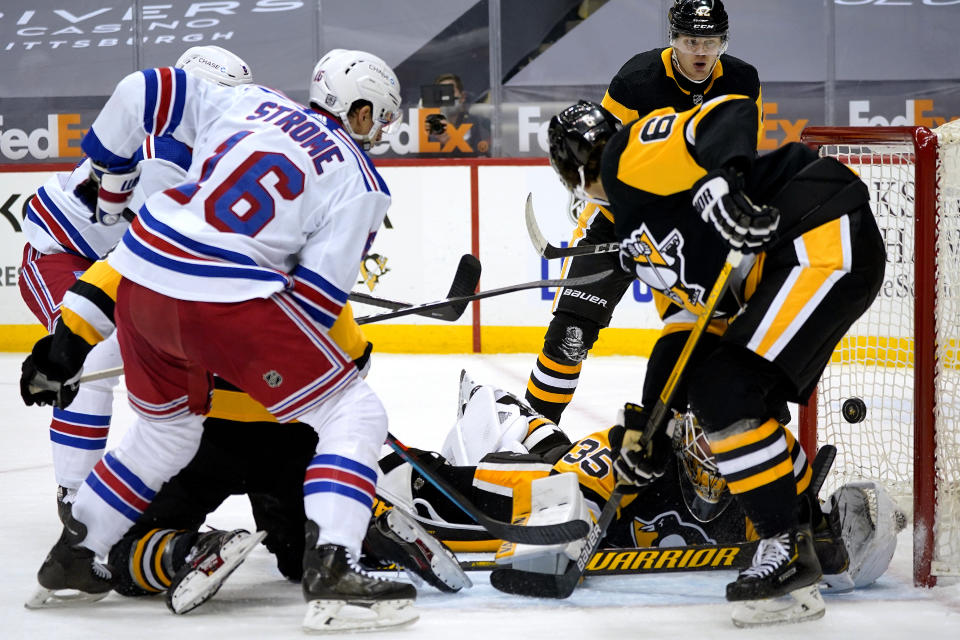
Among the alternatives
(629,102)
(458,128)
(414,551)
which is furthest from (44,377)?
(458,128)

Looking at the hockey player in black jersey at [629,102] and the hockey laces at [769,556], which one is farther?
the hockey player in black jersey at [629,102]

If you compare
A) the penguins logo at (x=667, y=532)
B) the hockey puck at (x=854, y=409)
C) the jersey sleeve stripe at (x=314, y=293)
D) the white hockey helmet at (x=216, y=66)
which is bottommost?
the penguins logo at (x=667, y=532)

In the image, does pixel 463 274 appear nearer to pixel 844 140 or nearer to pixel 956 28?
pixel 844 140

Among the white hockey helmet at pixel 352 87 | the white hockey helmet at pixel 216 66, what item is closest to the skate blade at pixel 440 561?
the white hockey helmet at pixel 352 87

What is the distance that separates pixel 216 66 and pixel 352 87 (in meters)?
1.11

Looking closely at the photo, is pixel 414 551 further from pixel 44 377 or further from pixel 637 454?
pixel 44 377

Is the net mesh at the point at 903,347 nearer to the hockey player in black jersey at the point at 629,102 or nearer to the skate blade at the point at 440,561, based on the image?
the hockey player in black jersey at the point at 629,102

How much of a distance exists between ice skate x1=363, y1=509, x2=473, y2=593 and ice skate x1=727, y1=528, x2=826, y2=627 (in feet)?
1.71

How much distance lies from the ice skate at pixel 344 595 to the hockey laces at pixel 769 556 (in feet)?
1.83

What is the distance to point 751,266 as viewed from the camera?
2.03 metres

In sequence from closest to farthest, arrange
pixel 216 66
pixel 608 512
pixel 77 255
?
pixel 608 512 → pixel 77 255 → pixel 216 66

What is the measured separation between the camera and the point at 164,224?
6.34ft

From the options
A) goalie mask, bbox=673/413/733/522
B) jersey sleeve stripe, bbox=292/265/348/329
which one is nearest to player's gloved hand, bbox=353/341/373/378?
jersey sleeve stripe, bbox=292/265/348/329

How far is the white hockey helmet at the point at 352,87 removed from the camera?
6.99ft
